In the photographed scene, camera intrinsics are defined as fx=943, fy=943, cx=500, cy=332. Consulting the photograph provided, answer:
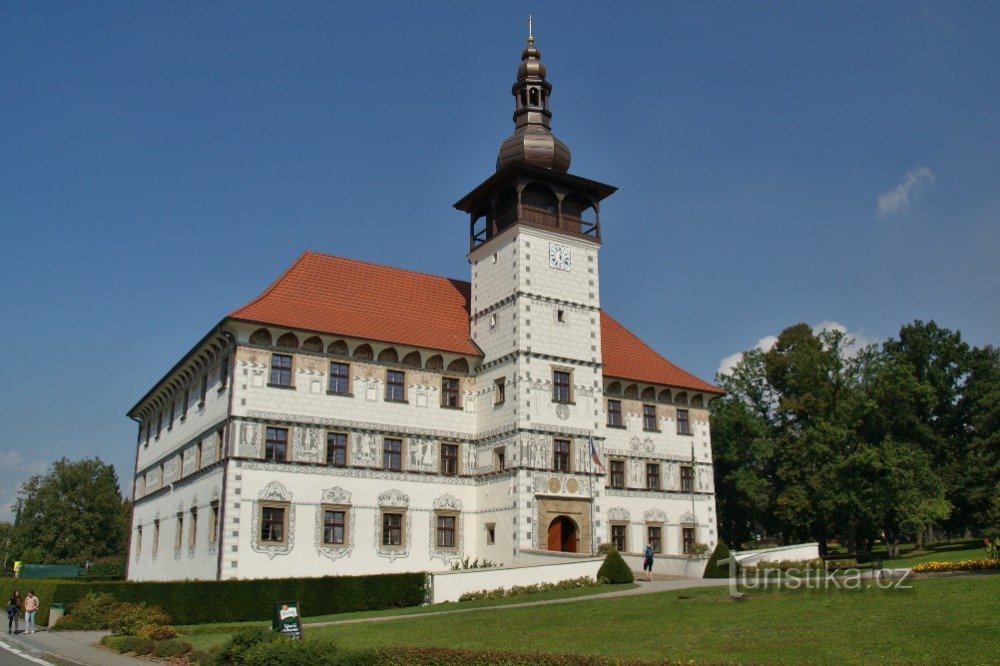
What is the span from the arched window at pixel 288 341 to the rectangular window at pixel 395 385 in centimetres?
385

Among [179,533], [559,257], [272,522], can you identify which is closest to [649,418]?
[559,257]

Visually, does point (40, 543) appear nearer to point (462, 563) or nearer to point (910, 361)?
point (462, 563)

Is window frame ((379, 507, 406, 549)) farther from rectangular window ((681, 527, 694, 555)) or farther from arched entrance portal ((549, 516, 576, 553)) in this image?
rectangular window ((681, 527, 694, 555))

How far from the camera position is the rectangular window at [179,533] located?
125 feet

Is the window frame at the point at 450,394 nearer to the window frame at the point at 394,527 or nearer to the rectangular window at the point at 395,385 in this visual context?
the rectangular window at the point at 395,385

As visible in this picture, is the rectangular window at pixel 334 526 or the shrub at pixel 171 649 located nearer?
the shrub at pixel 171 649

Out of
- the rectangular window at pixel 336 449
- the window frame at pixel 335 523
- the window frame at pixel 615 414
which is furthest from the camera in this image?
the window frame at pixel 615 414

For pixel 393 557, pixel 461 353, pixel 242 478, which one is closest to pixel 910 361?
pixel 461 353

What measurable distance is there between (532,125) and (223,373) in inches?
682

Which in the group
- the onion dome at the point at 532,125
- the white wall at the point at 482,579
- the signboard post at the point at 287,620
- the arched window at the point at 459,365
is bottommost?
the signboard post at the point at 287,620

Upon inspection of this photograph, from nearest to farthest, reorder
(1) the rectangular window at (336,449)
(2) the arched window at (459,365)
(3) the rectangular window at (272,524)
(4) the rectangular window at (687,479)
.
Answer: (3) the rectangular window at (272,524) < (1) the rectangular window at (336,449) < (2) the arched window at (459,365) < (4) the rectangular window at (687,479)

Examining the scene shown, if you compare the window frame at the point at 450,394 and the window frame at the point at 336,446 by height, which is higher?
the window frame at the point at 450,394

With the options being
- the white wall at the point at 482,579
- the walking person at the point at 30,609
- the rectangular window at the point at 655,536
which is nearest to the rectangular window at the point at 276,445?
the white wall at the point at 482,579

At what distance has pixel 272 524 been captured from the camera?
33.7m
